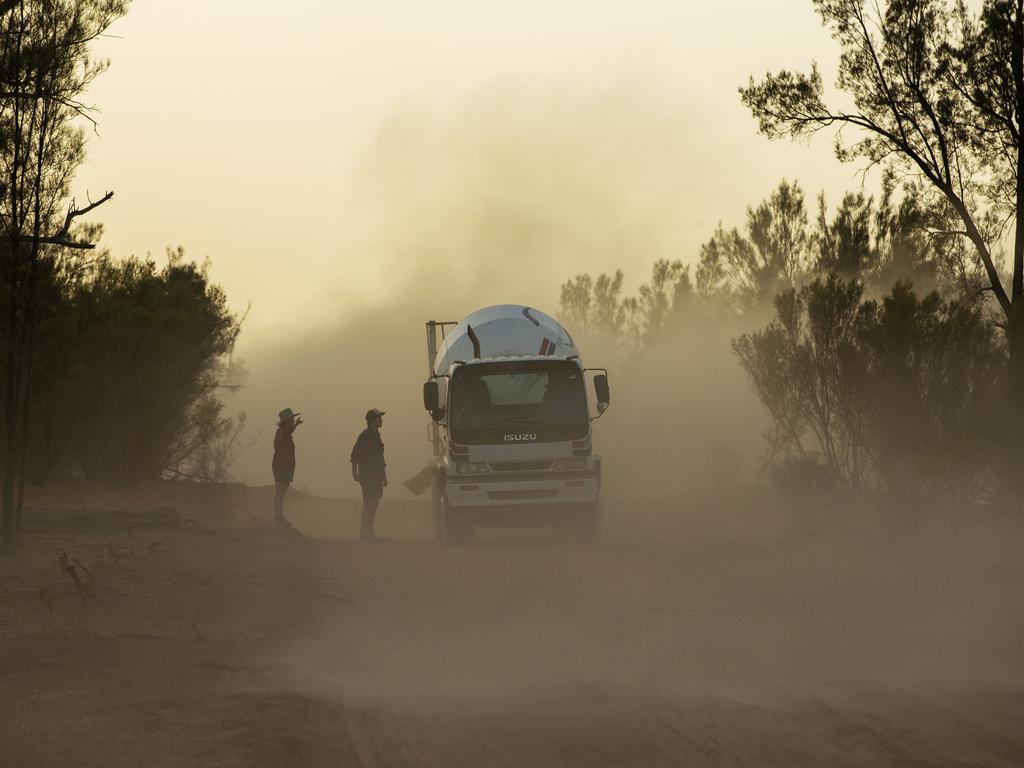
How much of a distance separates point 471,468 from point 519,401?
1264mm

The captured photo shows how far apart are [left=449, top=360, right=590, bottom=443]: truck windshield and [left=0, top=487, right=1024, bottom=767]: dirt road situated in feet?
8.14

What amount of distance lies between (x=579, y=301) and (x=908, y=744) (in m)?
69.9

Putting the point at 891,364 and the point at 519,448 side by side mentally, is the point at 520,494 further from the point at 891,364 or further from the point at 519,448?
the point at 891,364

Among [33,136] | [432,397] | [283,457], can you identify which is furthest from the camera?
[283,457]

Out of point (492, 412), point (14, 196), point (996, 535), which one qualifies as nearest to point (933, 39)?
point (996, 535)

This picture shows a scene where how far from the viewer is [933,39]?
803 inches

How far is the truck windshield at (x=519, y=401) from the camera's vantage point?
18672mm

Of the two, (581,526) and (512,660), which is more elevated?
(581,526)

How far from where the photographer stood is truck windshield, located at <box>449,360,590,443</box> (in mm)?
18672

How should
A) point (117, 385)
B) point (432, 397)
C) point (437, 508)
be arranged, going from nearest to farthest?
1. point (432, 397)
2. point (437, 508)
3. point (117, 385)

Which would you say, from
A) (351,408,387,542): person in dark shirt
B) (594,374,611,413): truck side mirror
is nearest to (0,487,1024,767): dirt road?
(594,374,611,413): truck side mirror

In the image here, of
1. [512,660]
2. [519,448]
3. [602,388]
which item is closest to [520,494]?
[519,448]

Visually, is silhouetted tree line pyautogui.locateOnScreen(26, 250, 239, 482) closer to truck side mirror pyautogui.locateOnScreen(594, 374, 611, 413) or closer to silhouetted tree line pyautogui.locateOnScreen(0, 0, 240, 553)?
silhouetted tree line pyautogui.locateOnScreen(0, 0, 240, 553)

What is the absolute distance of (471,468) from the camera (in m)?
18.7
